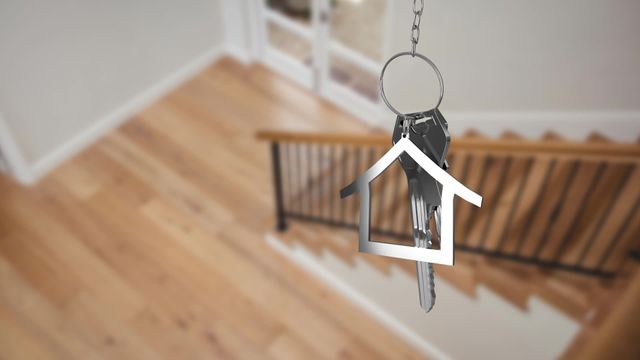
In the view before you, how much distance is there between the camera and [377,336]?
4074mm

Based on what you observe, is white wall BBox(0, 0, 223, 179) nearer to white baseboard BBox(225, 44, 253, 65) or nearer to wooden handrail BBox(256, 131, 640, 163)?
white baseboard BBox(225, 44, 253, 65)

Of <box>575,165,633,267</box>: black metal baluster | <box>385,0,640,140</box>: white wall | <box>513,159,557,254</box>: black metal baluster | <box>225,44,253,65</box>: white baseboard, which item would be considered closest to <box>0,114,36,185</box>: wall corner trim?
<box>225,44,253,65</box>: white baseboard

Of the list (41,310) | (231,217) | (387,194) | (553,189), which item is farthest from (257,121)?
(553,189)

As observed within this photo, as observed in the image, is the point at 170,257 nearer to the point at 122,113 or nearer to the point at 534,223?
the point at 122,113

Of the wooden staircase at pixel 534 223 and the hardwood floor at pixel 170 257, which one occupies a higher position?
the wooden staircase at pixel 534 223

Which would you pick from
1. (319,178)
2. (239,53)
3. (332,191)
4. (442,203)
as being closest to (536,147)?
(332,191)

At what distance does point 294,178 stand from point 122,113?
172cm

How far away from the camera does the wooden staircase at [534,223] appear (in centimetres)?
306

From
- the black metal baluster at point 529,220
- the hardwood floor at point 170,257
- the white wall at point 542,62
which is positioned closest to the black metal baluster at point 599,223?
the black metal baluster at point 529,220

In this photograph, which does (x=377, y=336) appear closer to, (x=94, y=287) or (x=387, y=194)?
(x=387, y=194)

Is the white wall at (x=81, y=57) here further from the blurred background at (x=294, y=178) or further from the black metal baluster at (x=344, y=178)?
the black metal baluster at (x=344, y=178)

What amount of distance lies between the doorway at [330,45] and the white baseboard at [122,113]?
56 cm

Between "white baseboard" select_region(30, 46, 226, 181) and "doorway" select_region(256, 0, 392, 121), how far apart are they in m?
0.56

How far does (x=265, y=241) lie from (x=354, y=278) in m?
0.81
